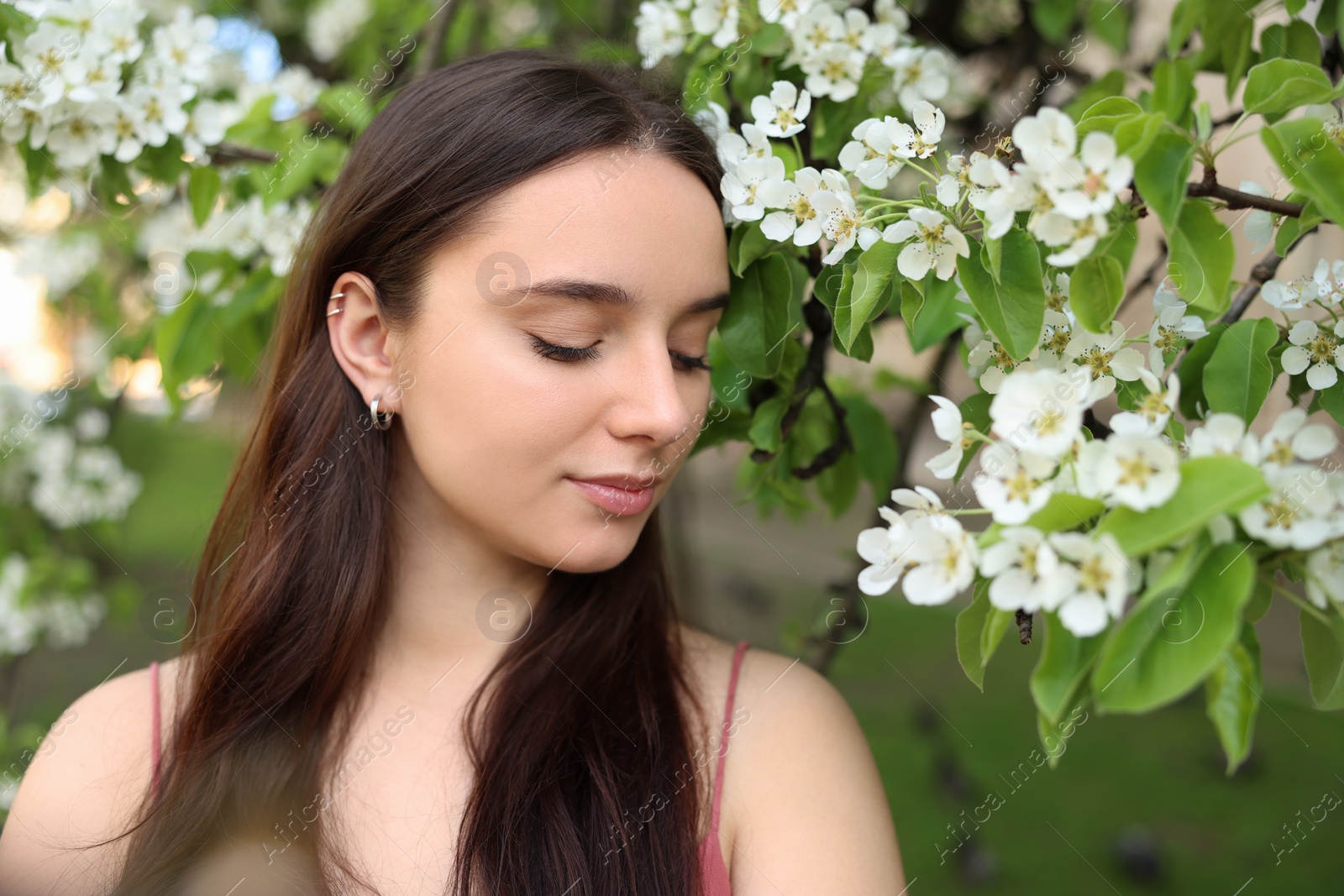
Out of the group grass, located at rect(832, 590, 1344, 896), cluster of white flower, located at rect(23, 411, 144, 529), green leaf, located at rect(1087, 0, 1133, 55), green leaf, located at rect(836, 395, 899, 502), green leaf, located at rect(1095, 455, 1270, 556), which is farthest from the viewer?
cluster of white flower, located at rect(23, 411, 144, 529)

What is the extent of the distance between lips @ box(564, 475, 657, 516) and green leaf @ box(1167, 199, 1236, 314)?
60 centimetres

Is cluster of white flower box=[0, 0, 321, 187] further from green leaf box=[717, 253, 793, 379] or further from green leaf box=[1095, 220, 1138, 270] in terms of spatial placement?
green leaf box=[1095, 220, 1138, 270]

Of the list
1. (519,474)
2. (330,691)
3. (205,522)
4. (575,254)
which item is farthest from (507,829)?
(205,522)

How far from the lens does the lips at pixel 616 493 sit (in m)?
1.14

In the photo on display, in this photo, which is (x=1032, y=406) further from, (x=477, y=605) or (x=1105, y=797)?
(x=1105, y=797)

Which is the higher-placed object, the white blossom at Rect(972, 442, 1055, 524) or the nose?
the white blossom at Rect(972, 442, 1055, 524)

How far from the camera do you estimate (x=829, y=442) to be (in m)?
1.56

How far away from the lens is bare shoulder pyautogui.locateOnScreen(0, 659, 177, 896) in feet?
4.15

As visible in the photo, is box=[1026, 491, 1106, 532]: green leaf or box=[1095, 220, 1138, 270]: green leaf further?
box=[1095, 220, 1138, 270]: green leaf

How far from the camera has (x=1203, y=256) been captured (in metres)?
0.82

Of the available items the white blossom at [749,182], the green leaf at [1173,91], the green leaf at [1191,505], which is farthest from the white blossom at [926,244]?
the green leaf at [1173,91]

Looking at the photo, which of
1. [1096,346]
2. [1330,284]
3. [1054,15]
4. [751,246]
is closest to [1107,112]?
[1096,346]

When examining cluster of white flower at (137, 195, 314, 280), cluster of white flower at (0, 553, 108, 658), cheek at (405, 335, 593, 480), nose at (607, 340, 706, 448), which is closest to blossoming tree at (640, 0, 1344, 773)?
nose at (607, 340, 706, 448)

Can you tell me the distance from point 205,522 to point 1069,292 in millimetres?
1397
